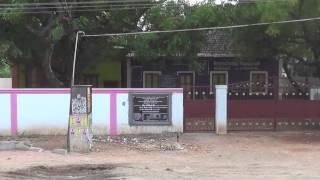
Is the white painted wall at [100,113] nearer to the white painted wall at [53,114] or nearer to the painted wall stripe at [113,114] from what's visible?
the white painted wall at [53,114]

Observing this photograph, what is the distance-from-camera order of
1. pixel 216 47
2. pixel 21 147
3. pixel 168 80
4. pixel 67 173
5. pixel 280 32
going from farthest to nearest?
1. pixel 168 80
2. pixel 216 47
3. pixel 280 32
4. pixel 21 147
5. pixel 67 173

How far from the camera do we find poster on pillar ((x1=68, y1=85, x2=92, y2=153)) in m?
18.8

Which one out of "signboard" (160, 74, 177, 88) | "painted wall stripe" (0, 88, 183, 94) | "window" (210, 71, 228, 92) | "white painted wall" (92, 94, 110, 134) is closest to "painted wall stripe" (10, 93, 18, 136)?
"painted wall stripe" (0, 88, 183, 94)

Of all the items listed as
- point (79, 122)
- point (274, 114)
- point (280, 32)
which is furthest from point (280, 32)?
point (79, 122)

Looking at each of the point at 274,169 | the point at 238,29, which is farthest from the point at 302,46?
the point at 274,169

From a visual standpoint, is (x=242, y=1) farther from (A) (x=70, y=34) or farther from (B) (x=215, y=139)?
(A) (x=70, y=34)

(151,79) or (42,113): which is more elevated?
(151,79)

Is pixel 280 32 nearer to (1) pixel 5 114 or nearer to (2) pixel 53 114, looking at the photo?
(2) pixel 53 114

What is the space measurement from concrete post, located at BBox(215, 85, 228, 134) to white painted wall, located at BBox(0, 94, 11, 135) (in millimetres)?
8137

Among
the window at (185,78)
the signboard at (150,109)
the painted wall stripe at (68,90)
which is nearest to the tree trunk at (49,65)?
the painted wall stripe at (68,90)

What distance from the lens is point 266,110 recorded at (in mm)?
25609

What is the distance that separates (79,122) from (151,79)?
18.0 metres

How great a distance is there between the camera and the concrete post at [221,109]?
2431 centimetres

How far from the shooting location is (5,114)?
23.5 m
